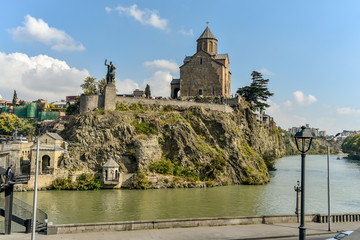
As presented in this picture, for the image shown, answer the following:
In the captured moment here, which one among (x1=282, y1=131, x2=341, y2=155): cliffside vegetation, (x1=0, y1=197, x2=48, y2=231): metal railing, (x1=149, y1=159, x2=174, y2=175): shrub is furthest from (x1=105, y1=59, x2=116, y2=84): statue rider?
(x1=282, y1=131, x2=341, y2=155): cliffside vegetation

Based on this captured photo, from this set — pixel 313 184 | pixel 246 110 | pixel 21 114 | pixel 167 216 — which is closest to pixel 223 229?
pixel 167 216

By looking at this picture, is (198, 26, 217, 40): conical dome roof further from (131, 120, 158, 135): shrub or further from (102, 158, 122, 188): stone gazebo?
(102, 158, 122, 188): stone gazebo

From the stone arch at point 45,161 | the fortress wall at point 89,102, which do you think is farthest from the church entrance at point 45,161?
the fortress wall at point 89,102

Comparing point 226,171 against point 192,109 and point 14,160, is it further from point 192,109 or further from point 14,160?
point 14,160

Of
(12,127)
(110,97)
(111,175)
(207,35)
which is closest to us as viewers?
(111,175)

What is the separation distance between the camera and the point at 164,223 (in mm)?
17578

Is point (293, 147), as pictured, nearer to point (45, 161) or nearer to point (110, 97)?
point (110, 97)

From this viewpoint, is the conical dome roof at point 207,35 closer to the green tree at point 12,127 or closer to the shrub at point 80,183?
the shrub at point 80,183

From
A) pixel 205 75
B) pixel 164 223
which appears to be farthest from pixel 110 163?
pixel 205 75

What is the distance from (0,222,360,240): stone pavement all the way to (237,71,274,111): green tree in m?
59.4

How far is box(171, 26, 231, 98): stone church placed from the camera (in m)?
68.4

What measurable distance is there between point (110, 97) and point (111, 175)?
1538cm

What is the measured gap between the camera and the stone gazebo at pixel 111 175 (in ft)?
140

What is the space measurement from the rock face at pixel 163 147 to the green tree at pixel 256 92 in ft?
74.0
